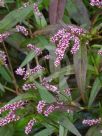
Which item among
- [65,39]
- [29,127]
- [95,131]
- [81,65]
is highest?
[65,39]

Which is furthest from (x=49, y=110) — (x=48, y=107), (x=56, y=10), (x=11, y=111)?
(x=56, y=10)

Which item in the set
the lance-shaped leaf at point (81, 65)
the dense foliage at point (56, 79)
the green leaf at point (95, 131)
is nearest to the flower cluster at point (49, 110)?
the dense foliage at point (56, 79)

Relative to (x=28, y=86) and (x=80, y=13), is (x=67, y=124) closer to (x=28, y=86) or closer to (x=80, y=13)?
(x=28, y=86)

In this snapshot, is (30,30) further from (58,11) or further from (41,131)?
(41,131)

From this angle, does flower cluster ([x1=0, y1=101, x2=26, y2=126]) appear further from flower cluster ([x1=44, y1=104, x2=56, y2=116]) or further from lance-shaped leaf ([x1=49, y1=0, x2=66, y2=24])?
lance-shaped leaf ([x1=49, y1=0, x2=66, y2=24])

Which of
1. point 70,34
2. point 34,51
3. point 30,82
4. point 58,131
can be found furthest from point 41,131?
point 70,34

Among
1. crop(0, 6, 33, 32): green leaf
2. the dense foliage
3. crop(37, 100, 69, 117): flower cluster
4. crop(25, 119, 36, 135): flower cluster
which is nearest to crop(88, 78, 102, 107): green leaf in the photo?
the dense foliage

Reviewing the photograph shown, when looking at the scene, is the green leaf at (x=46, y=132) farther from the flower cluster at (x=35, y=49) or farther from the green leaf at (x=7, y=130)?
the flower cluster at (x=35, y=49)
